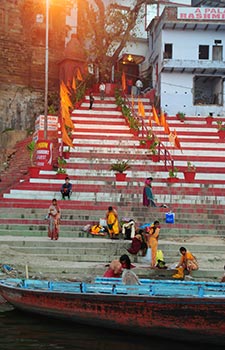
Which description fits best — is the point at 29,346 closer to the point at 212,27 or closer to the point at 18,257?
the point at 18,257

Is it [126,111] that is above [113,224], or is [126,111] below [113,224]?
above

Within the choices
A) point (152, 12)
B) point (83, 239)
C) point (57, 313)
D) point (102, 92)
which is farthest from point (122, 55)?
point (57, 313)

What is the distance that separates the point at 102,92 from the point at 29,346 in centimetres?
2366

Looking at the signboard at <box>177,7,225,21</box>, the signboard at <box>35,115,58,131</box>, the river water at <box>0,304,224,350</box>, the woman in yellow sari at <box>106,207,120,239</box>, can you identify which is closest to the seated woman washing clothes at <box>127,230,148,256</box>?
the woman in yellow sari at <box>106,207,120,239</box>

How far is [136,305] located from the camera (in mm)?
8016

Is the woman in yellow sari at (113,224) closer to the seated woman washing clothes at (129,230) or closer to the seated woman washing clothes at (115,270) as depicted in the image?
the seated woman washing clothes at (129,230)

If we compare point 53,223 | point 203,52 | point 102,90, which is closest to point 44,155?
point 53,223

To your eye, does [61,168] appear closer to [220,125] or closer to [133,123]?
[133,123]

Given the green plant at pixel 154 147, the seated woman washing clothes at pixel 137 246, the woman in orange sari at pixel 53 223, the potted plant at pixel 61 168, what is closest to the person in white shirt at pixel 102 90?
the green plant at pixel 154 147

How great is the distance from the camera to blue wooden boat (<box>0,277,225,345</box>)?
7719mm

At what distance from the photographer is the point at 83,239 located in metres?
14.0

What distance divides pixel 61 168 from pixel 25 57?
15.6 meters

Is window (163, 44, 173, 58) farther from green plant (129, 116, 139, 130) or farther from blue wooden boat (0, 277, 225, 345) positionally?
blue wooden boat (0, 277, 225, 345)

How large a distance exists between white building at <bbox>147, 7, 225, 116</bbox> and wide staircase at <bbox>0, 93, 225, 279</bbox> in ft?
14.8
